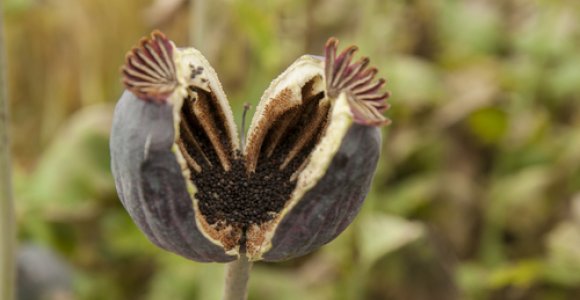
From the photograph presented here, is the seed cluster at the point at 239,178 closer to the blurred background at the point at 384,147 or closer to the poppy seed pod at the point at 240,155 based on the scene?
the poppy seed pod at the point at 240,155

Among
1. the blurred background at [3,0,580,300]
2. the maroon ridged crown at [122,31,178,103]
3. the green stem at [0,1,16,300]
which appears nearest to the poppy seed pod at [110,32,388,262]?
the maroon ridged crown at [122,31,178,103]

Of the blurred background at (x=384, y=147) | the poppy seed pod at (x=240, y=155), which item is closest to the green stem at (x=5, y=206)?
the poppy seed pod at (x=240, y=155)

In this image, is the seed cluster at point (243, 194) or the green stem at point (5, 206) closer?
the seed cluster at point (243, 194)

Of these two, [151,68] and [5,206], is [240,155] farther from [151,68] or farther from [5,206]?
[5,206]

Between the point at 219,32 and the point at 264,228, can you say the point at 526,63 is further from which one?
the point at 264,228

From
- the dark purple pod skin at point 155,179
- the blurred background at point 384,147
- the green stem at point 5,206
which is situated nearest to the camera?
the dark purple pod skin at point 155,179

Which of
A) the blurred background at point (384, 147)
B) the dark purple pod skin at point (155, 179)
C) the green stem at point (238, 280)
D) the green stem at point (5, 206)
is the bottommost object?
the green stem at point (238, 280)

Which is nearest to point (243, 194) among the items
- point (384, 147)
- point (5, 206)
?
point (5, 206)
